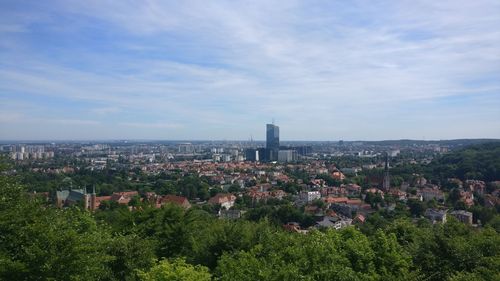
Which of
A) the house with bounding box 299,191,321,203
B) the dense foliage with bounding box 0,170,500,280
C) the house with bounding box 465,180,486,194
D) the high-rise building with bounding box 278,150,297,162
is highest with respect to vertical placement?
the dense foliage with bounding box 0,170,500,280

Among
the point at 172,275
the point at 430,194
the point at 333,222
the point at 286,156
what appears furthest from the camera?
the point at 286,156

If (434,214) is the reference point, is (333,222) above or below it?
below

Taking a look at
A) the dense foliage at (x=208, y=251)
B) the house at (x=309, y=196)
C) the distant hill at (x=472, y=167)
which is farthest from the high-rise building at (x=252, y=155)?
the dense foliage at (x=208, y=251)

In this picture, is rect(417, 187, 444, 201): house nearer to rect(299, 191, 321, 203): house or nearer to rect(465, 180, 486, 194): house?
rect(465, 180, 486, 194): house

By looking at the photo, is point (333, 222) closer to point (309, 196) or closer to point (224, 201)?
point (224, 201)

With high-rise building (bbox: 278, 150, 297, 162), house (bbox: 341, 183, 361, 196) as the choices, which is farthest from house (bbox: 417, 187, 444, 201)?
high-rise building (bbox: 278, 150, 297, 162)

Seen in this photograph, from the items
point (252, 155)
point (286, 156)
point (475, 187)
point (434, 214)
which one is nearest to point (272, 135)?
point (252, 155)

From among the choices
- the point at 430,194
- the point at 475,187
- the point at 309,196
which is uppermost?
the point at 475,187

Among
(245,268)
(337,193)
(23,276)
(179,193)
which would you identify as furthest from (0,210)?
(337,193)

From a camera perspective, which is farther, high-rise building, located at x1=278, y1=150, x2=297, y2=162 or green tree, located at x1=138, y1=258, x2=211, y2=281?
high-rise building, located at x1=278, y1=150, x2=297, y2=162

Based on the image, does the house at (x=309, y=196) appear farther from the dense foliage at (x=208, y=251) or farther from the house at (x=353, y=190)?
the dense foliage at (x=208, y=251)

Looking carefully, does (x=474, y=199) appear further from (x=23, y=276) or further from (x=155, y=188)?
(x=23, y=276)
